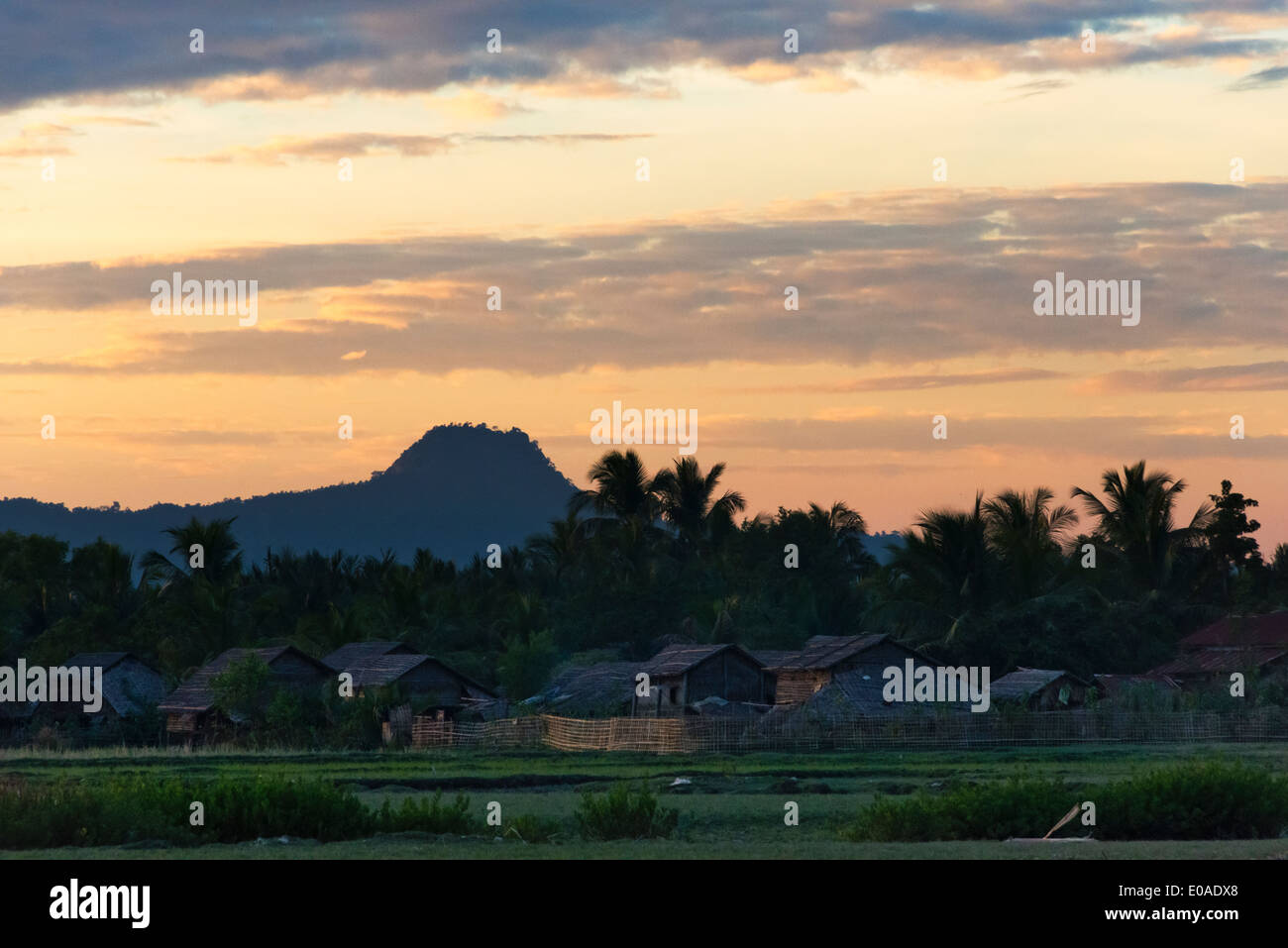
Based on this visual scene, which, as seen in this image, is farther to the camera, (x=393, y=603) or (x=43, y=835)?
(x=393, y=603)

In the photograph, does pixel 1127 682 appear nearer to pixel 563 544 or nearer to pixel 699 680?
pixel 699 680

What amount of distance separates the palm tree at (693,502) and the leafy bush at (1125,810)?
65344 millimetres

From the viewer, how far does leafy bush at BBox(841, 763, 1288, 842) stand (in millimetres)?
21688

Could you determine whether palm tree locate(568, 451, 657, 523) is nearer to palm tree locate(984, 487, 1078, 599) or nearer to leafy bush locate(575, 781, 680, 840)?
palm tree locate(984, 487, 1078, 599)

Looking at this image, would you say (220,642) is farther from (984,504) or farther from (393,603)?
(984,504)

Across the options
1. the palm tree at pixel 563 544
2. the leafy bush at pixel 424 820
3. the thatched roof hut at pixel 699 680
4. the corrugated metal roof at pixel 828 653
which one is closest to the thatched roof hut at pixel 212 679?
the thatched roof hut at pixel 699 680

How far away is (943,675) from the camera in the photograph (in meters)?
64.4

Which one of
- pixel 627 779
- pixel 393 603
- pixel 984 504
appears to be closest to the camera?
pixel 627 779

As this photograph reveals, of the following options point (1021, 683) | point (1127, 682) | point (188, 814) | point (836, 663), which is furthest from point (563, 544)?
point (188, 814)

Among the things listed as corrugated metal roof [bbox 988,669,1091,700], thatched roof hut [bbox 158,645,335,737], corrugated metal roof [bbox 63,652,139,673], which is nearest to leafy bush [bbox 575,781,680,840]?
corrugated metal roof [bbox 988,669,1091,700]

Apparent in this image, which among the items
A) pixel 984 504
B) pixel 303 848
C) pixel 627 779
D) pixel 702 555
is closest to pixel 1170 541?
pixel 984 504

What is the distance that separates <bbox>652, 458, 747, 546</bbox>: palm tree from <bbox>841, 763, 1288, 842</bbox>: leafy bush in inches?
2573

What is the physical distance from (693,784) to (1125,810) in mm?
17465
